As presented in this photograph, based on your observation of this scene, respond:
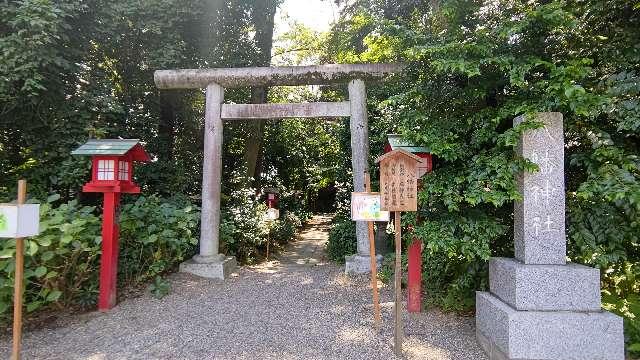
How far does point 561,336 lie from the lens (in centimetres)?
301

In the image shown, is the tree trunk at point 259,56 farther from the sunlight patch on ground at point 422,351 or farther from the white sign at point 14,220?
A: the sunlight patch on ground at point 422,351

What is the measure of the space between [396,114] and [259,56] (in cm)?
624

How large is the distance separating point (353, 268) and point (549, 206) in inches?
131

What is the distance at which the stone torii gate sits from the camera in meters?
6.05

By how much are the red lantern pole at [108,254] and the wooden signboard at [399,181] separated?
3.49m

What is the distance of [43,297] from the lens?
13.0ft

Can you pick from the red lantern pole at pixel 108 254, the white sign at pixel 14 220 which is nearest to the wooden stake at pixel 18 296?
the white sign at pixel 14 220

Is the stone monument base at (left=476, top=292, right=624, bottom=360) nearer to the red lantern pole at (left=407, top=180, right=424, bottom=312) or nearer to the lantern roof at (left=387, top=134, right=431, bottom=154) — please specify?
the red lantern pole at (left=407, top=180, right=424, bottom=312)

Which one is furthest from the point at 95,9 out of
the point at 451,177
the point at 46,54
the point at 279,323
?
the point at 451,177

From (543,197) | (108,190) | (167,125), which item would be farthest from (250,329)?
(167,125)

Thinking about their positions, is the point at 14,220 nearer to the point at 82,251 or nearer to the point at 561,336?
the point at 82,251

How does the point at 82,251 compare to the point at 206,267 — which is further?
the point at 206,267

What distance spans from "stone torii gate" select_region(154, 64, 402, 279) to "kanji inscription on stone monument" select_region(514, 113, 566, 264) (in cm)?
287

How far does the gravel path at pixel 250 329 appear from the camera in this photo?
11.3 feet
